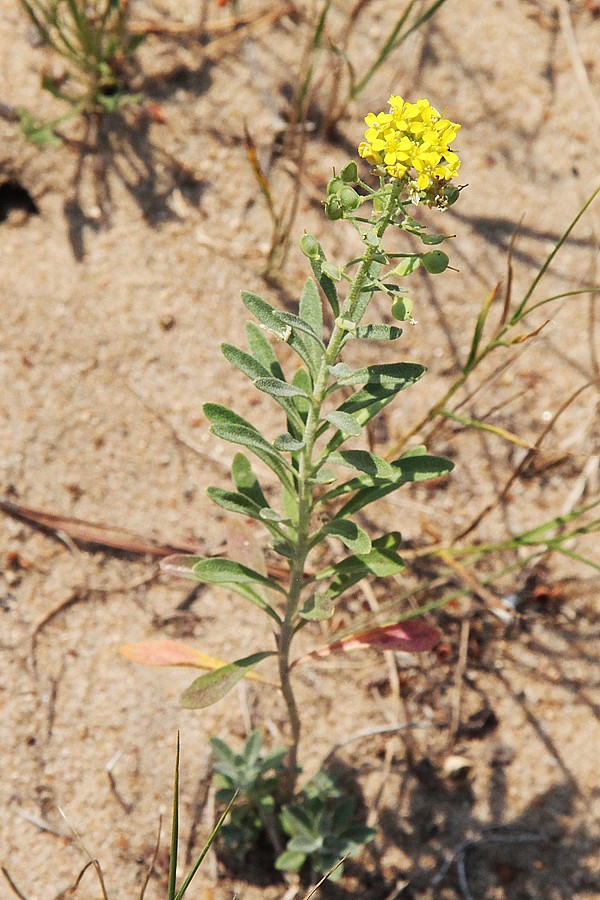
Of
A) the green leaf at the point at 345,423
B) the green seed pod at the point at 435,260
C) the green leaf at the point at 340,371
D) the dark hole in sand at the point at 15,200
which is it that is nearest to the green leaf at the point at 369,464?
the green leaf at the point at 345,423

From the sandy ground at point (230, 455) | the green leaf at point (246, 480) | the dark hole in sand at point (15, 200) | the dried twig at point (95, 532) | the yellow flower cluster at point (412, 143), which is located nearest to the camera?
the yellow flower cluster at point (412, 143)

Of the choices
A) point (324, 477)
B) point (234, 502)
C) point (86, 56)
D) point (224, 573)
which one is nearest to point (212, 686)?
point (224, 573)

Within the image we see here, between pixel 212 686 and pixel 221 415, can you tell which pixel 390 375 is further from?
pixel 212 686

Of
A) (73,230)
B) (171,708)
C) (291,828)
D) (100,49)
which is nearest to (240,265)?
(73,230)

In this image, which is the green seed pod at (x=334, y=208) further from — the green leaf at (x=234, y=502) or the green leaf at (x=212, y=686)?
the green leaf at (x=212, y=686)

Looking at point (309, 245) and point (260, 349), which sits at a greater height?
point (309, 245)

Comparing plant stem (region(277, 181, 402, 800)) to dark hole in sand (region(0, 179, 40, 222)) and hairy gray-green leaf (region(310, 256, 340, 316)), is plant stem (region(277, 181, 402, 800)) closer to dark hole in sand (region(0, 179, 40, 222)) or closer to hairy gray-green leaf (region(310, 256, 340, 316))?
hairy gray-green leaf (region(310, 256, 340, 316))

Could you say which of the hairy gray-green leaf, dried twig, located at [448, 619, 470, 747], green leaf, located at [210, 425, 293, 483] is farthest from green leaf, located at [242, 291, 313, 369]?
dried twig, located at [448, 619, 470, 747]
